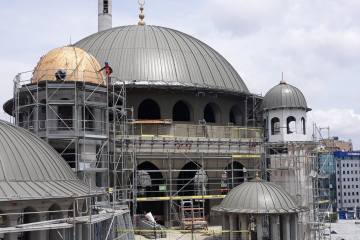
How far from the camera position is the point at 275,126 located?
142ft

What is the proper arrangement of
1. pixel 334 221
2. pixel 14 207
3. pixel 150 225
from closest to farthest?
pixel 14 207 < pixel 150 225 < pixel 334 221

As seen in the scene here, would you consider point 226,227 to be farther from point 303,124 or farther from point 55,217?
point 303,124

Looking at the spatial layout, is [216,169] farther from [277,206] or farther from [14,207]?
[14,207]

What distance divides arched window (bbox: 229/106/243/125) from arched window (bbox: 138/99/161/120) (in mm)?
6793

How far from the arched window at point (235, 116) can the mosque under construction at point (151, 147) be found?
9 centimetres

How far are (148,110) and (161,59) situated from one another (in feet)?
13.3

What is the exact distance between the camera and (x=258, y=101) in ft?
152

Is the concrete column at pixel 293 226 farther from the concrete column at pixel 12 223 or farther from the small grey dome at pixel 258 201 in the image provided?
the concrete column at pixel 12 223

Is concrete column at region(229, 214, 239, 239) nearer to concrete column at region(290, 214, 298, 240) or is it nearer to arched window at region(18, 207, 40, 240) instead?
concrete column at region(290, 214, 298, 240)

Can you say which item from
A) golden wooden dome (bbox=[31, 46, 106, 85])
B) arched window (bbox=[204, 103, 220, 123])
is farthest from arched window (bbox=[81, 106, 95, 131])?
arched window (bbox=[204, 103, 220, 123])

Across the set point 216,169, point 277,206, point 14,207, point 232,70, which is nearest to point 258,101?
point 232,70

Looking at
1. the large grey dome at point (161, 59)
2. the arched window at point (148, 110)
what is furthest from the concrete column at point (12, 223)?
the arched window at point (148, 110)

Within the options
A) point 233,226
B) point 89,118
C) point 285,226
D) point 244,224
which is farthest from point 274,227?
point 89,118

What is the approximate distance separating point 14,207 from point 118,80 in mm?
20884
